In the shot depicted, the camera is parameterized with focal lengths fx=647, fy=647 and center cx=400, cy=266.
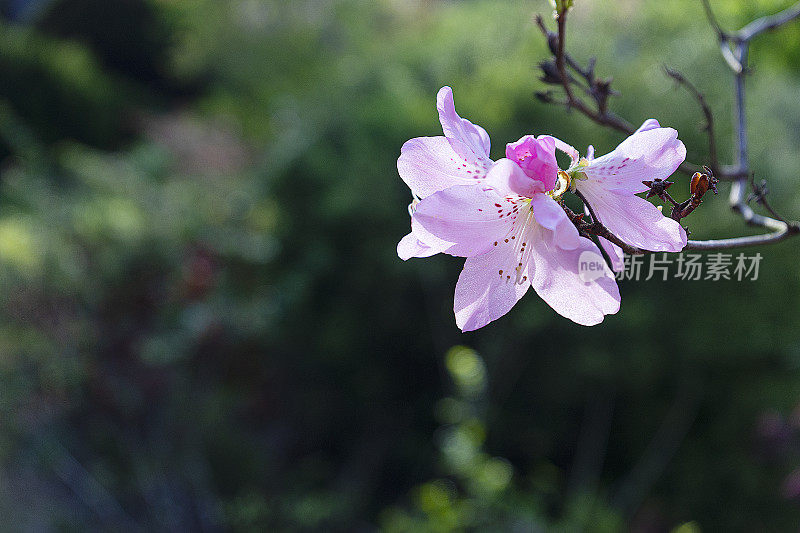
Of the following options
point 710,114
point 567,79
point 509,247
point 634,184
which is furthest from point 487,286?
point 710,114

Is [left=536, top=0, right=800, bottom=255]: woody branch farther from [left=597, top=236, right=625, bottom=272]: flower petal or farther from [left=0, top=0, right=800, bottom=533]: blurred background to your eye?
[left=0, top=0, right=800, bottom=533]: blurred background

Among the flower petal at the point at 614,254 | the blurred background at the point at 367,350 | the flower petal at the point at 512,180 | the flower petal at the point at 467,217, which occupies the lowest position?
the blurred background at the point at 367,350

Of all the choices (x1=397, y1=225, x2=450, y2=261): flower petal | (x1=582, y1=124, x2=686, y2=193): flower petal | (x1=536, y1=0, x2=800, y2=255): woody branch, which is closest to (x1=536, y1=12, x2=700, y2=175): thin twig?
(x1=536, y1=0, x2=800, y2=255): woody branch

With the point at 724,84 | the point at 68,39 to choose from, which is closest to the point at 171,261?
the point at 724,84

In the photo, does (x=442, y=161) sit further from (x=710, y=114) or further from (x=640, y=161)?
(x=710, y=114)

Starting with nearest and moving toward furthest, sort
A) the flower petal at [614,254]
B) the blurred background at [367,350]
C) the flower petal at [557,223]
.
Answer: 1. the flower petal at [557,223]
2. the flower petal at [614,254]
3. the blurred background at [367,350]

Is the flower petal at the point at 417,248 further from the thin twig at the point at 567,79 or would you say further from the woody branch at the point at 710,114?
the thin twig at the point at 567,79

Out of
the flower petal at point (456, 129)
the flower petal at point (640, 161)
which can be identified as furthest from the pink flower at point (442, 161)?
the flower petal at point (640, 161)
